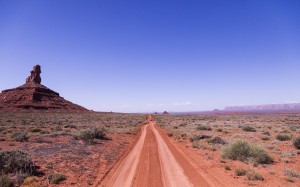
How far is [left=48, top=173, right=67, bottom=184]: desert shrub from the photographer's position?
1074 centimetres

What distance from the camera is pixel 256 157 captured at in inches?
605

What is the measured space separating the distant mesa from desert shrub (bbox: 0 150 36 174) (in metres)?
91.8

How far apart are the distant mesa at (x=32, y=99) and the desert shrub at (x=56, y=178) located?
307 ft

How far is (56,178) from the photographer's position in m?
10.9

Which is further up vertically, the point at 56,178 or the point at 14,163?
the point at 14,163

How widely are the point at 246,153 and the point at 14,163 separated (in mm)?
14129

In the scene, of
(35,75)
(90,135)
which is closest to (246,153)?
(90,135)

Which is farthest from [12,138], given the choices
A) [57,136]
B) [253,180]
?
[253,180]

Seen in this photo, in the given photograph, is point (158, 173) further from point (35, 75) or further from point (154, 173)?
point (35, 75)

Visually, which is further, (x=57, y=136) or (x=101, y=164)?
(x=57, y=136)

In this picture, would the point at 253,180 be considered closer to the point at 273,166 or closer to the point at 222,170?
the point at 222,170

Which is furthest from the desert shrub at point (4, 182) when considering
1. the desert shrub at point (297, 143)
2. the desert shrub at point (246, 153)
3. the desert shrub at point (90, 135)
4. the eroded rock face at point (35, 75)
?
the eroded rock face at point (35, 75)

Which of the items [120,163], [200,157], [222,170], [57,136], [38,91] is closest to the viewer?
[222,170]

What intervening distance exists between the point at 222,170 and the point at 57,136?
19099 mm
